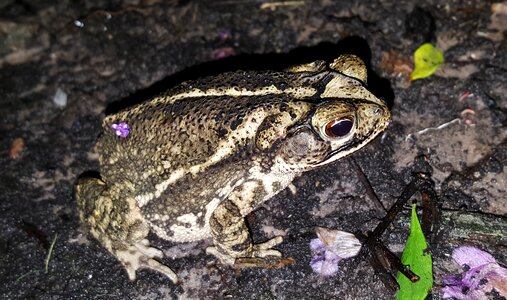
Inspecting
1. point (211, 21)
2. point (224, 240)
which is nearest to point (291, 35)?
point (211, 21)

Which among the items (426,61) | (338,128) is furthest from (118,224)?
(426,61)

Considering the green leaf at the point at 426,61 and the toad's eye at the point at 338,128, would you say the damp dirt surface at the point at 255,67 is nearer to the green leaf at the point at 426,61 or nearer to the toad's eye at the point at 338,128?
the green leaf at the point at 426,61

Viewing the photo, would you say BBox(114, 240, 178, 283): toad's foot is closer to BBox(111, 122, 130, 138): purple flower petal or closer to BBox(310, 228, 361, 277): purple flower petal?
BBox(111, 122, 130, 138): purple flower petal

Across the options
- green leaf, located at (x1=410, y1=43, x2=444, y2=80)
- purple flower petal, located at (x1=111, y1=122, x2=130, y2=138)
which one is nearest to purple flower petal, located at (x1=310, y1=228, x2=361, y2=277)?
purple flower petal, located at (x1=111, y1=122, x2=130, y2=138)

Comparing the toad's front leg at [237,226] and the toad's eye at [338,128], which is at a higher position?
the toad's eye at [338,128]

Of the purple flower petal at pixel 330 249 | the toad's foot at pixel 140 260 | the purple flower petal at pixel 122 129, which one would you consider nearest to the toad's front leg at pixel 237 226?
the purple flower petal at pixel 330 249

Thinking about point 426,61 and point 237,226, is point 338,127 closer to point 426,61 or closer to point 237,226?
point 237,226
